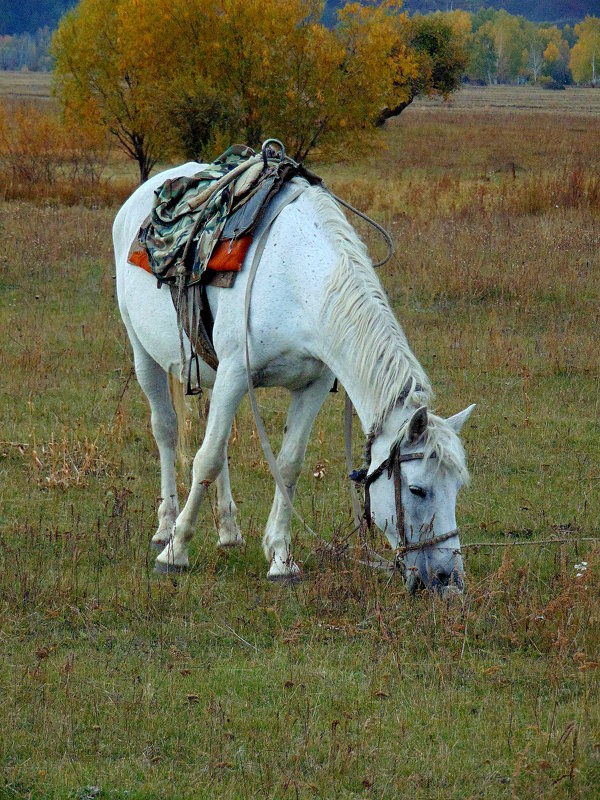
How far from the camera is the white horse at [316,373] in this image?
3889 millimetres

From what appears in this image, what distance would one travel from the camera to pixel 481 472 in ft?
21.2

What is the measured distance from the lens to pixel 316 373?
4.68 metres

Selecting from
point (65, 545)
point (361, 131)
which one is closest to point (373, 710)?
point (65, 545)

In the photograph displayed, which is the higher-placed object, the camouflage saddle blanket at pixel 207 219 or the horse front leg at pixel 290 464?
the camouflage saddle blanket at pixel 207 219

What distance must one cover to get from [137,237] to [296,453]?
5.41ft

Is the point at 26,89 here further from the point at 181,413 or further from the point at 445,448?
the point at 445,448

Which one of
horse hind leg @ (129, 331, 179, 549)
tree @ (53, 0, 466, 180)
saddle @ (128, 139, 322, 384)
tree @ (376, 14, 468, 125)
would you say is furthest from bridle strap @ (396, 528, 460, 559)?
tree @ (376, 14, 468, 125)

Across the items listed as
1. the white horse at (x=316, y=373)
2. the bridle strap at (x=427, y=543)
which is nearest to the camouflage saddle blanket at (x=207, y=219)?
the white horse at (x=316, y=373)

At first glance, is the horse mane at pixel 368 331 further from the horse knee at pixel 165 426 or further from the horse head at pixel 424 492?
the horse knee at pixel 165 426

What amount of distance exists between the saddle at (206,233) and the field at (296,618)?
1.18 metres

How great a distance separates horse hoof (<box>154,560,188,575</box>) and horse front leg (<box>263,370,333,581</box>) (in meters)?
0.44

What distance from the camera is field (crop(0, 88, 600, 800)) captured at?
3.11 meters

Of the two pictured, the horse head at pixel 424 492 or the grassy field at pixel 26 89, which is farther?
the grassy field at pixel 26 89

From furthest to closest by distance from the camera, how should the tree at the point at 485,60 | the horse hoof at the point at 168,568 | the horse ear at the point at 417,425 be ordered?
the tree at the point at 485,60
the horse hoof at the point at 168,568
the horse ear at the point at 417,425
